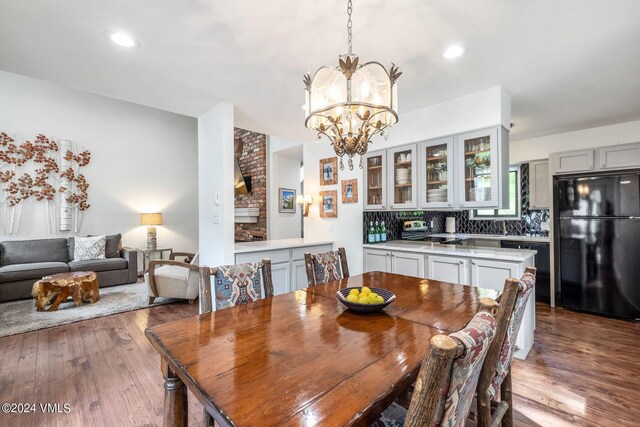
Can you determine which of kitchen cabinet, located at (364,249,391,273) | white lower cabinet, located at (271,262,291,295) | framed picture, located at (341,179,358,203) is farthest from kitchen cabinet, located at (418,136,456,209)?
white lower cabinet, located at (271,262,291,295)

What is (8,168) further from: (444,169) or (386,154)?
(444,169)

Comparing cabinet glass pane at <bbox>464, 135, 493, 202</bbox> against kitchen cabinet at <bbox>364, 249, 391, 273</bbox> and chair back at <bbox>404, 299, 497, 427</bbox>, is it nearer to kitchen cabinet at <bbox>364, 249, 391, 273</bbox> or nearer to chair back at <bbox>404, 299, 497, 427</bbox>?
kitchen cabinet at <bbox>364, 249, 391, 273</bbox>

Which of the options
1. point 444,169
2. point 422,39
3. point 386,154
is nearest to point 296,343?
point 422,39

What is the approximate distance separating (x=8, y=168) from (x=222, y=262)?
448 cm

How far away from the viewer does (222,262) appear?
3061 millimetres

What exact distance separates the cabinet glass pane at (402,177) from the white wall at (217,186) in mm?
1881

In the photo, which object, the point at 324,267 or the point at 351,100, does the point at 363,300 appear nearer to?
the point at 324,267

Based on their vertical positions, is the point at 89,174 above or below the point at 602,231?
above

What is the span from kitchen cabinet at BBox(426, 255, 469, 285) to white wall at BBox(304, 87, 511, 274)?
958 millimetres

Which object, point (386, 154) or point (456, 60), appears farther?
point (386, 154)

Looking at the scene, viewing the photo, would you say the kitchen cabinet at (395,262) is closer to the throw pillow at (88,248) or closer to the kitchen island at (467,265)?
the kitchen island at (467,265)

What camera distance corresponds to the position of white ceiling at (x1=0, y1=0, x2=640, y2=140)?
1.67 meters

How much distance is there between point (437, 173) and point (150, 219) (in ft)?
17.6
